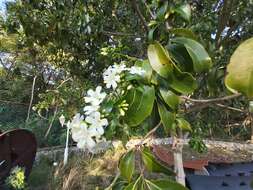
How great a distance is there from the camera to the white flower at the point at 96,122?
2.66 feet

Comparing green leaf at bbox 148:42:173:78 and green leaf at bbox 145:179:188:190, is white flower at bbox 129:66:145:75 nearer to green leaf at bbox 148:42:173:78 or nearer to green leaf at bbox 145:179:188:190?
green leaf at bbox 148:42:173:78

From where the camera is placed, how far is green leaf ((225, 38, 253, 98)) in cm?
55

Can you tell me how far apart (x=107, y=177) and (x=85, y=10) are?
2.63 meters

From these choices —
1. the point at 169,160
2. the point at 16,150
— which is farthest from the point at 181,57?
the point at 16,150

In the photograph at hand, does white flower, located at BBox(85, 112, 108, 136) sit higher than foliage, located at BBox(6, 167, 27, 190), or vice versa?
white flower, located at BBox(85, 112, 108, 136)

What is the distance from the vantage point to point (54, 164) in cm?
503

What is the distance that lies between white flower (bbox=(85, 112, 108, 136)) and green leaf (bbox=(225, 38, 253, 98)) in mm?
304

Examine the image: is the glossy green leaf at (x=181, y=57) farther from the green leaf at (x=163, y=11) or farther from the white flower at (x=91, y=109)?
the green leaf at (x=163, y=11)

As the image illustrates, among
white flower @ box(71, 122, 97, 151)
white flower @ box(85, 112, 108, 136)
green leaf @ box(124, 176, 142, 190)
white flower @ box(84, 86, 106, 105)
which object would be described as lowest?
green leaf @ box(124, 176, 142, 190)

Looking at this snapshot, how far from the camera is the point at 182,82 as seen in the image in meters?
0.84

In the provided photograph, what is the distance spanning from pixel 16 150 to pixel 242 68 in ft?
13.0

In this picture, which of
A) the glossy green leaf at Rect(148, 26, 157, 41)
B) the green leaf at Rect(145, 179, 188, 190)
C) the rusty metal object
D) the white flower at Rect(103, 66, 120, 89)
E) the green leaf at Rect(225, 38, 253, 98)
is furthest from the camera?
the rusty metal object

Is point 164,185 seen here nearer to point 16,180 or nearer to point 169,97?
point 169,97

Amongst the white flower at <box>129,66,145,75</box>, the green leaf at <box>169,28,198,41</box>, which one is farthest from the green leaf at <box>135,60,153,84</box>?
the green leaf at <box>169,28,198,41</box>
